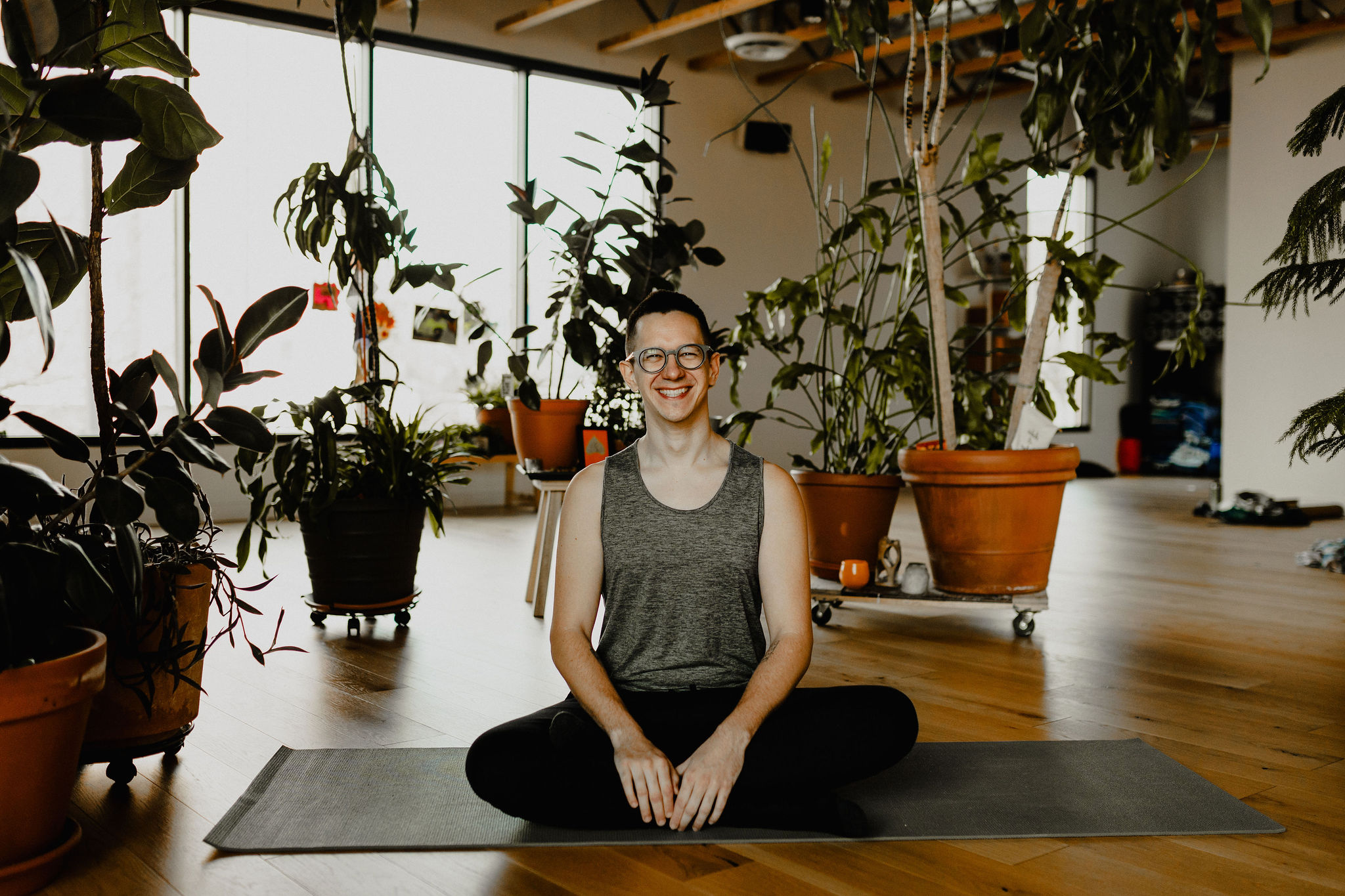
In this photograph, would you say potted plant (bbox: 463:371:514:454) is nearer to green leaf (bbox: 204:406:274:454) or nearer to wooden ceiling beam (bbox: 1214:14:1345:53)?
wooden ceiling beam (bbox: 1214:14:1345:53)

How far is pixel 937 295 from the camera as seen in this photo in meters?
3.44

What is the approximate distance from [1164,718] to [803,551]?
1.14m

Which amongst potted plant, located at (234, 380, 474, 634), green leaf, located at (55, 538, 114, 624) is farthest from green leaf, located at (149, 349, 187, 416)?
potted plant, located at (234, 380, 474, 634)

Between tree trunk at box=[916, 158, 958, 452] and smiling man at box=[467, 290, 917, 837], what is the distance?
1.63 metres

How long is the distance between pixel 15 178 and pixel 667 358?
92 centimetres

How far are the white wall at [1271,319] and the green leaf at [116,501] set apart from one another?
6443 mm

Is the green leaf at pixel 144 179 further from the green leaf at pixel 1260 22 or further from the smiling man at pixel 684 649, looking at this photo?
the green leaf at pixel 1260 22

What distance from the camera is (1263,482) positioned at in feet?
22.4

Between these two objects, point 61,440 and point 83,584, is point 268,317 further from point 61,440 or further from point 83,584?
point 83,584

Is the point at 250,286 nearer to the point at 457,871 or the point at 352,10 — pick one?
the point at 352,10

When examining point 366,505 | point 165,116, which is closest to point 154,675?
point 165,116

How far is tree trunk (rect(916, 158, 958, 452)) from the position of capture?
3.40 metres

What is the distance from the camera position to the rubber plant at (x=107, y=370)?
1428mm

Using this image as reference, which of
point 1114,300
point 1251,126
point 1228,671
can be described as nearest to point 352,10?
point 1228,671
